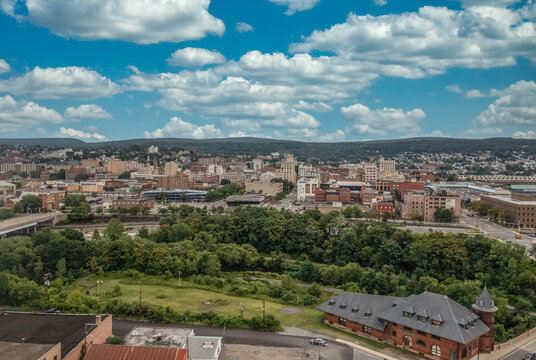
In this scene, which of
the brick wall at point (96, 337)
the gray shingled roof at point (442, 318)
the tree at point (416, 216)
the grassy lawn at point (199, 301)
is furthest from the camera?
the tree at point (416, 216)

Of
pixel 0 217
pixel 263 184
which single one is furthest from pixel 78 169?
pixel 0 217

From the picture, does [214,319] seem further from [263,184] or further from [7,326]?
[263,184]

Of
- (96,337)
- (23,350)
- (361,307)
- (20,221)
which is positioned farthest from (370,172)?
(23,350)

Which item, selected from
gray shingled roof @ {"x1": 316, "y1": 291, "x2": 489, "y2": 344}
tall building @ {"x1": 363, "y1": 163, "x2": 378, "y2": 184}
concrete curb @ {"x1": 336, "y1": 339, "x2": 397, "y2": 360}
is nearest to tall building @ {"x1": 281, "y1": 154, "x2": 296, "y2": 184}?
tall building @ {"x1": 363, "y1": 163, "x2": 378, "y2": 184}

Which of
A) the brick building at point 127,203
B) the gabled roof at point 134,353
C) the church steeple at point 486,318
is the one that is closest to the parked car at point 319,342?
the gabled roof at point 134,353

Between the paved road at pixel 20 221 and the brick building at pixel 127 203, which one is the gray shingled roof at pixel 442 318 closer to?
the paved road at pixel 20 221

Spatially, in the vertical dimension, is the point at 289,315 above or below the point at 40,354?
below

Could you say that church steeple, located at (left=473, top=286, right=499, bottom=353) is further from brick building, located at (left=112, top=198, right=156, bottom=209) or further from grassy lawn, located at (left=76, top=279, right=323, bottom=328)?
brick building, located at (left=112, top=198, right=156, bottom=209)
